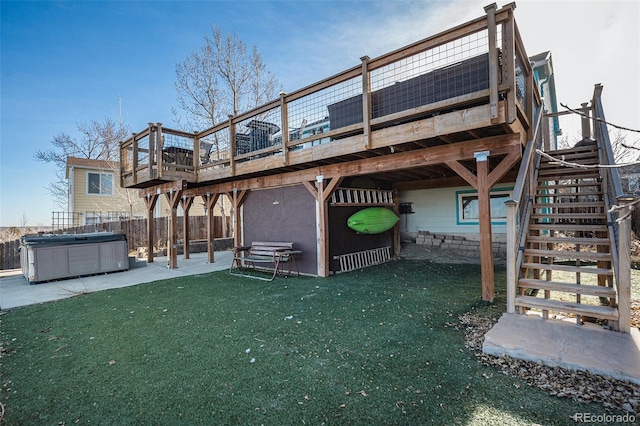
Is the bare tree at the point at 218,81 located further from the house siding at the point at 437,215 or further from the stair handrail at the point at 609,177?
the stair handrail at the point at 609,177

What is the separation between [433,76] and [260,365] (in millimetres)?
4599

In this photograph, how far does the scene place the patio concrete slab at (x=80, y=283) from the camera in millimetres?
5402

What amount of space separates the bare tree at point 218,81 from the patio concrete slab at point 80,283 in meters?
6.98

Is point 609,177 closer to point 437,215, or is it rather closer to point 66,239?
point 437,215

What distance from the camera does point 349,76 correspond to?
5.15 metres

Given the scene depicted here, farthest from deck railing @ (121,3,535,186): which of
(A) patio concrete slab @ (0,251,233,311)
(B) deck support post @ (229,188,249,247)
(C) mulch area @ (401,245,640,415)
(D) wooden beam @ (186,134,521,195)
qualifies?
(C) mulch area @ (401,245,640,415)

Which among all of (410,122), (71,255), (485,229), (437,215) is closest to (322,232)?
(410,122)

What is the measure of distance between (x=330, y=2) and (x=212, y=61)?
6829 millimetres

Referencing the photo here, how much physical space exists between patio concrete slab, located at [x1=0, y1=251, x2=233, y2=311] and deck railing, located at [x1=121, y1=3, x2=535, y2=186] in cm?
251

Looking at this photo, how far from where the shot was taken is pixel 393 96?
16.5 feet

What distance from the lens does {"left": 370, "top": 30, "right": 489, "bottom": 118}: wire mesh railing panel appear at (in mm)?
4242

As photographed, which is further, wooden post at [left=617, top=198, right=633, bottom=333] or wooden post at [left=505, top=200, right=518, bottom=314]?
wooden post at [left=505, top=200, right=518, bottom=314]

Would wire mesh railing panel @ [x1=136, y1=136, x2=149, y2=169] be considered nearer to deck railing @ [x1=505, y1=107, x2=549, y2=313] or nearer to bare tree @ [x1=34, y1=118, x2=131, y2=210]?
deck railing @ [x1=505, y1=107, x2=549, y2=313]

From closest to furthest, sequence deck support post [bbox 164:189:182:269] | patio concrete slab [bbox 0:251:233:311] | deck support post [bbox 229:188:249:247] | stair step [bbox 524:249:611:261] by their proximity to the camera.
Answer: stair step [bbox 524:249:611:261] → patio concrete slab [bbox 0:251:233:311] → deck support post [bbox 164:189:182:269] → deck support post [bbox 229:188:249:247]
